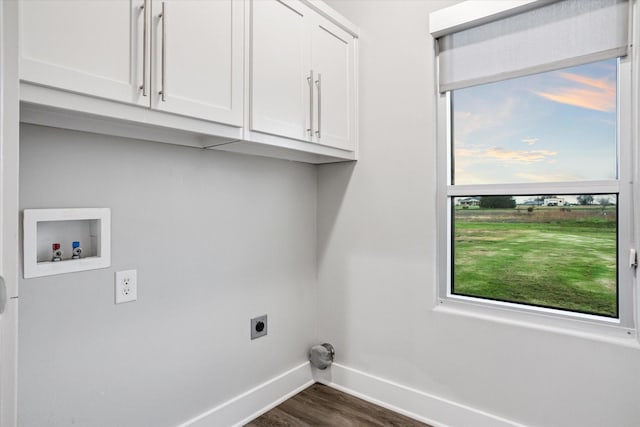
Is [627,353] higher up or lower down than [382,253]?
lower down

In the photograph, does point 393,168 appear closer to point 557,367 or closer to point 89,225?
point 557,367

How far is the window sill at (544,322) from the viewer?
4.70 feet

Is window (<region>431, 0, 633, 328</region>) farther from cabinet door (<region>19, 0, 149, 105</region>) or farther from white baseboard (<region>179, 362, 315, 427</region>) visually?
cabinet door (<region>19, 0, 149, 105</region>)

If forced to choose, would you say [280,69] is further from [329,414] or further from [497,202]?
[329,414]

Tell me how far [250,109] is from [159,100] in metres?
0.38

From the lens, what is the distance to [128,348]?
1427 mm

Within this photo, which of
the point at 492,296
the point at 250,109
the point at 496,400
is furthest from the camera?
the point at 492,296

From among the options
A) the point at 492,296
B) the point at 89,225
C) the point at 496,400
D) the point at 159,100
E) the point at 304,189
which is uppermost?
the point at 159,100

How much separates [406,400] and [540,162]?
1.37m

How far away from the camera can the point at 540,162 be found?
1.64 metres

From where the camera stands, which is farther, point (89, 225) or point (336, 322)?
point (336, 322)

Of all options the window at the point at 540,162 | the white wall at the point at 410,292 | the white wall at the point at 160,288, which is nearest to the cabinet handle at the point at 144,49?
the white wall at the point at 160,288

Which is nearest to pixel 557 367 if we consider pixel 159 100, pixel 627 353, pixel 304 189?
pixel 627 353

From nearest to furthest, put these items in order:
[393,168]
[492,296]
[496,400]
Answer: [496,400] < [492,296] < [393,168]
